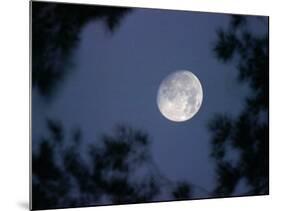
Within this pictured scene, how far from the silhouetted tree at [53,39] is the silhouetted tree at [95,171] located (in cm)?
30

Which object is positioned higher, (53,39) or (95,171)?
(53,39)

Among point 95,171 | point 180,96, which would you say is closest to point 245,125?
point 180,96

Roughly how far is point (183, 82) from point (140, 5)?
2.04 feet

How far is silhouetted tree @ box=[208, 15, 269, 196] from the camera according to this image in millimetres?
4078

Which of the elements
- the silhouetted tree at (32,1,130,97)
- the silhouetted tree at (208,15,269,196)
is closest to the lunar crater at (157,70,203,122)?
the silhouetted tree at (208,15,269,196)

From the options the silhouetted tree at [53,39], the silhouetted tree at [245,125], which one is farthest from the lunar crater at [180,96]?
the silhouetted tree at [53,39]

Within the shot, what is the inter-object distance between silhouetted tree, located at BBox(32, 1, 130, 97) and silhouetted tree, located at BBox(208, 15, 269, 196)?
105 centimetres

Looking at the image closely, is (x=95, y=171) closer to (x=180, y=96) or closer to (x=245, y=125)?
(x=180, y=96)

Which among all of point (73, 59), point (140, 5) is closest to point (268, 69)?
point (140, 5)

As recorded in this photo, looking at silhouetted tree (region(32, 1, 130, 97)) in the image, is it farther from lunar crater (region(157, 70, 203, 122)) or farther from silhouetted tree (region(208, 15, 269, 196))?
silhouetted tree (region(208, 15, 269, 196))

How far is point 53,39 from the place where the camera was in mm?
3682

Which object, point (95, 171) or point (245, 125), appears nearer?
point (95, 171)

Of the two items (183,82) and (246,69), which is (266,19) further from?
(183,82)

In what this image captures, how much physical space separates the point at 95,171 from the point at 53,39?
0.93 meters
